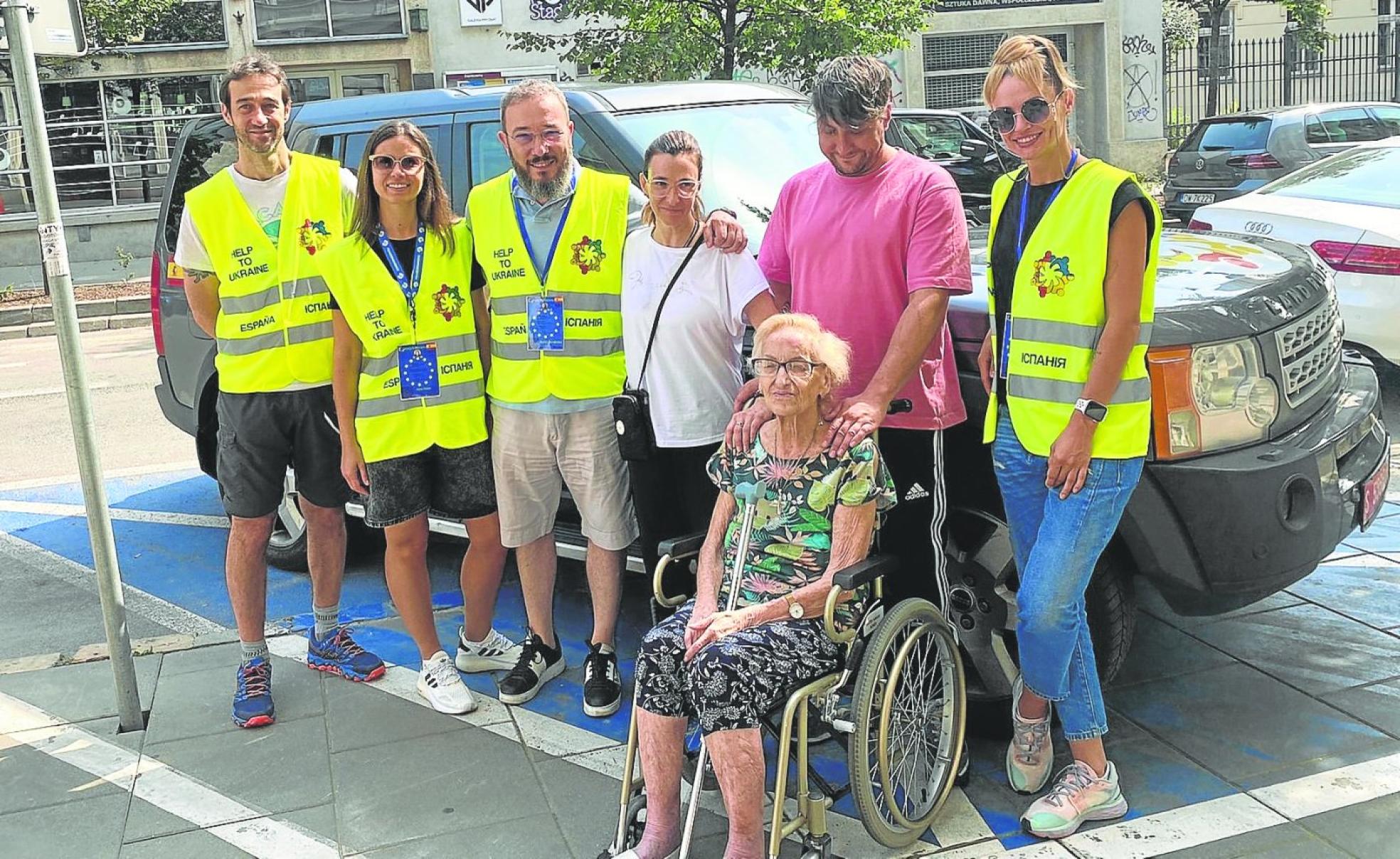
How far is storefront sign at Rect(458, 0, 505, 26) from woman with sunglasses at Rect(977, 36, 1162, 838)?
2009 centimetres

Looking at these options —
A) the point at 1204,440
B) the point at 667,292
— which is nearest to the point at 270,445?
the point at 667,292

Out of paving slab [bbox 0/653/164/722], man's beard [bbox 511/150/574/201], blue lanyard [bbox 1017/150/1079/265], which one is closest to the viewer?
blue lanyard [bbox 1017/150/1079/265]

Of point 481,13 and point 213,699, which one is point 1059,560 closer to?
point 213,699

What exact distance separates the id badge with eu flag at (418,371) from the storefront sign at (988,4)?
22.1 meters

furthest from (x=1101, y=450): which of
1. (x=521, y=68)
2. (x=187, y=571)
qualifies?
(x=521, y=68)

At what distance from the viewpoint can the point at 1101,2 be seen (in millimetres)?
25203

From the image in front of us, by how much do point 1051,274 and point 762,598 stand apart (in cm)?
112

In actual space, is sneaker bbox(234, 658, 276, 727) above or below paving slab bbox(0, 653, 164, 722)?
above

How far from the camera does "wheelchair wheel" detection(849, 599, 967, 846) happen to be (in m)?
3.22

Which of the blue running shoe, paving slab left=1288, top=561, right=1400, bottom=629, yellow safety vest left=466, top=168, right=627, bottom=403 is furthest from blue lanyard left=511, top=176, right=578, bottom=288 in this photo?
paving slab left=1288, top=561, right=1400, bottom=629

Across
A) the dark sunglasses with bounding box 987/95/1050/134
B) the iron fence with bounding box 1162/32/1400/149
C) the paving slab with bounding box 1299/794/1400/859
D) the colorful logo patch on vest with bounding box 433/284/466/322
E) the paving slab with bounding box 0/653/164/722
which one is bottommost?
the paving slab with bounding box 1299/794/1400/859

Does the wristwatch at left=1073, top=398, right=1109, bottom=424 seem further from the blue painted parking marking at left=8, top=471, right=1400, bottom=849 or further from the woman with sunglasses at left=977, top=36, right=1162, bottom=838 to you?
the blue painted parking marking at left=8, top=471, right=1400, bottom=849

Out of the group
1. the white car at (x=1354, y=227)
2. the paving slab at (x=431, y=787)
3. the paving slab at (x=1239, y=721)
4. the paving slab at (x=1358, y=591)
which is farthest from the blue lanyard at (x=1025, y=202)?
the white car at (x=1354, y=227)

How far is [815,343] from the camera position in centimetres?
342
